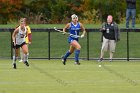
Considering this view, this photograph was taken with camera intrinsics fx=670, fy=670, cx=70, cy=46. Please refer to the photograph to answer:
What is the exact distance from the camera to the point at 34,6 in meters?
50.6

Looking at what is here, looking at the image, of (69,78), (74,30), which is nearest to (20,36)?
(74,30)

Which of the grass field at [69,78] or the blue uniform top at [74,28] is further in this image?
the blue uniform top at [74,28]

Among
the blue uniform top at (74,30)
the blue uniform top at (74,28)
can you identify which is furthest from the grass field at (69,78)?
the blue uniform top at (74,28)

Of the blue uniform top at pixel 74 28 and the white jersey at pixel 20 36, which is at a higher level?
the blue uniform top at pixel 74 28

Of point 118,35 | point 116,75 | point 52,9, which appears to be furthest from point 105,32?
point 52,9

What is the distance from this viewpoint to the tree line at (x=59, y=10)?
151 ft

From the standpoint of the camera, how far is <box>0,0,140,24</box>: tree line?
45875 millimetres

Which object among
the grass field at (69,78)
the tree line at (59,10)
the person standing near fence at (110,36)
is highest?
the tree line at (59,10)

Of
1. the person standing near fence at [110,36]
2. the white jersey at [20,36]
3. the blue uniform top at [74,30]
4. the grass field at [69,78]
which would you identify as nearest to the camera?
the grass field at [69,78]

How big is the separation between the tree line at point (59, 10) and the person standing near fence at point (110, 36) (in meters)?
14.6

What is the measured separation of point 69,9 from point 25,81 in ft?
98.5

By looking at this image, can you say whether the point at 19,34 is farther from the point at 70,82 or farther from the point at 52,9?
the point at 52,9

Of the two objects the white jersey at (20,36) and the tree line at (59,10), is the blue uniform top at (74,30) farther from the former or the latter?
the tree line at (59,10)

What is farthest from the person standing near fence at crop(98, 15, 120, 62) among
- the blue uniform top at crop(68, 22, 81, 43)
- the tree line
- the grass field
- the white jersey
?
the tree line
